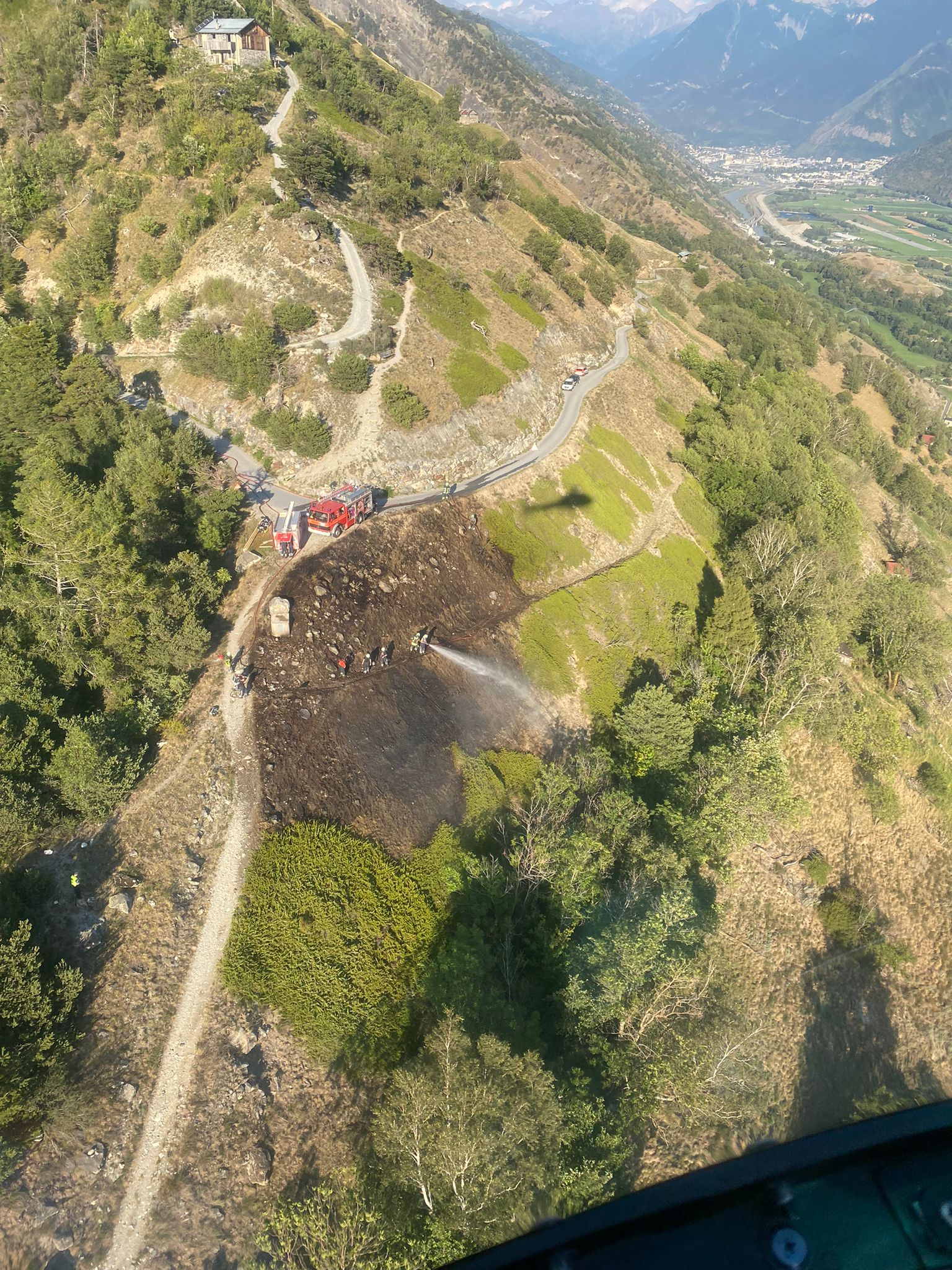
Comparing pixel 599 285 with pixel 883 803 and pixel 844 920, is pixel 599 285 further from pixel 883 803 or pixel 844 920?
pixel 844 920

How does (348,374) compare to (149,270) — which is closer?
(348,374)

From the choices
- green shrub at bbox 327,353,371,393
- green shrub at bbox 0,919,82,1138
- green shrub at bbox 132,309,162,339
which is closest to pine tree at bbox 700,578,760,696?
green shrub at bbox 327,353,371,393

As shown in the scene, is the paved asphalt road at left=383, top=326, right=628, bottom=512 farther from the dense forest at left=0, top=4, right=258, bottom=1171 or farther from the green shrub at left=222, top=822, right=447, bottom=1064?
the green shrub at left=222, top=822, right=447, bottom=1064

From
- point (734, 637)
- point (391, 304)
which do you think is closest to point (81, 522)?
point (391, 304)

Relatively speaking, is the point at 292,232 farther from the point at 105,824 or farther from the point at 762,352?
the point at 762,352

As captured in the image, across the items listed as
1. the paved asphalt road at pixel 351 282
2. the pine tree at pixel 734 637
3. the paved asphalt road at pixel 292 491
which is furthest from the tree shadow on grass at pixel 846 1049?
the paved asphalt road at pixel 351 282
